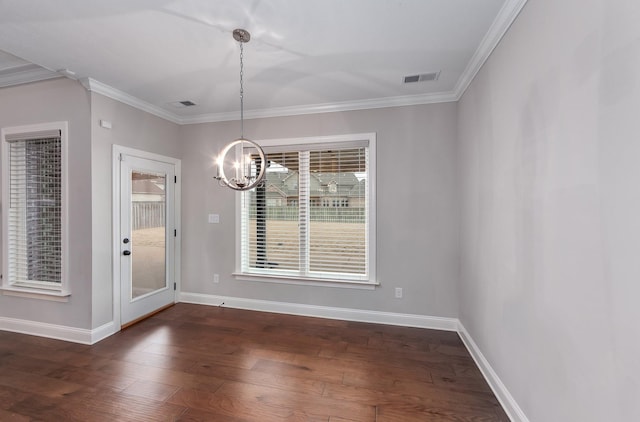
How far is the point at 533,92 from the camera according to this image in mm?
1639

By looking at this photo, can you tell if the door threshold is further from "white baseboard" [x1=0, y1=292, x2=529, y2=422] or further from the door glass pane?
the door glass pane

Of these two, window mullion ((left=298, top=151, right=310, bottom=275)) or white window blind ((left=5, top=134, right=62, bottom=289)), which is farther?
A: window mullion ((left=298, top=151, right=310, bottom=275))

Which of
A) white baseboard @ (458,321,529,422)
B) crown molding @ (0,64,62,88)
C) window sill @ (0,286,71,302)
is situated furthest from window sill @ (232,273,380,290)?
crown molding @ (0,64,62,88)

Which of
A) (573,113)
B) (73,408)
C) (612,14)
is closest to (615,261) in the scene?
(573,113)

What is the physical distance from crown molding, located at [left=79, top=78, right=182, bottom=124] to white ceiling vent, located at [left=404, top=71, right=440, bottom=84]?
3.13 m

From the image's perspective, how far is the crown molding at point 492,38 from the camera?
1805 millimetres

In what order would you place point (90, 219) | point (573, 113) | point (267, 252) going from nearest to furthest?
point (573, 113) → point (90, 219) → point (267, 252)

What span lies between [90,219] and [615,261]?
399 cm

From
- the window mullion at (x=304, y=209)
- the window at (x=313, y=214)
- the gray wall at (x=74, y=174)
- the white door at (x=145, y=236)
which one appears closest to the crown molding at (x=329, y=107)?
the window at (x=313, y=214)

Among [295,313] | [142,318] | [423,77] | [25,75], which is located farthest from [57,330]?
[423,77]

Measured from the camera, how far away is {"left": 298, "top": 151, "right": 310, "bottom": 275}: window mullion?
3.78m

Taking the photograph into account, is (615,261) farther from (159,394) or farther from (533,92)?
(159,394)

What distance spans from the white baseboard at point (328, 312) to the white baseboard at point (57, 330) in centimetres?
118

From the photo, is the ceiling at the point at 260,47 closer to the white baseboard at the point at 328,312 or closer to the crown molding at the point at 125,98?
the crown molding at the point at 125,98
